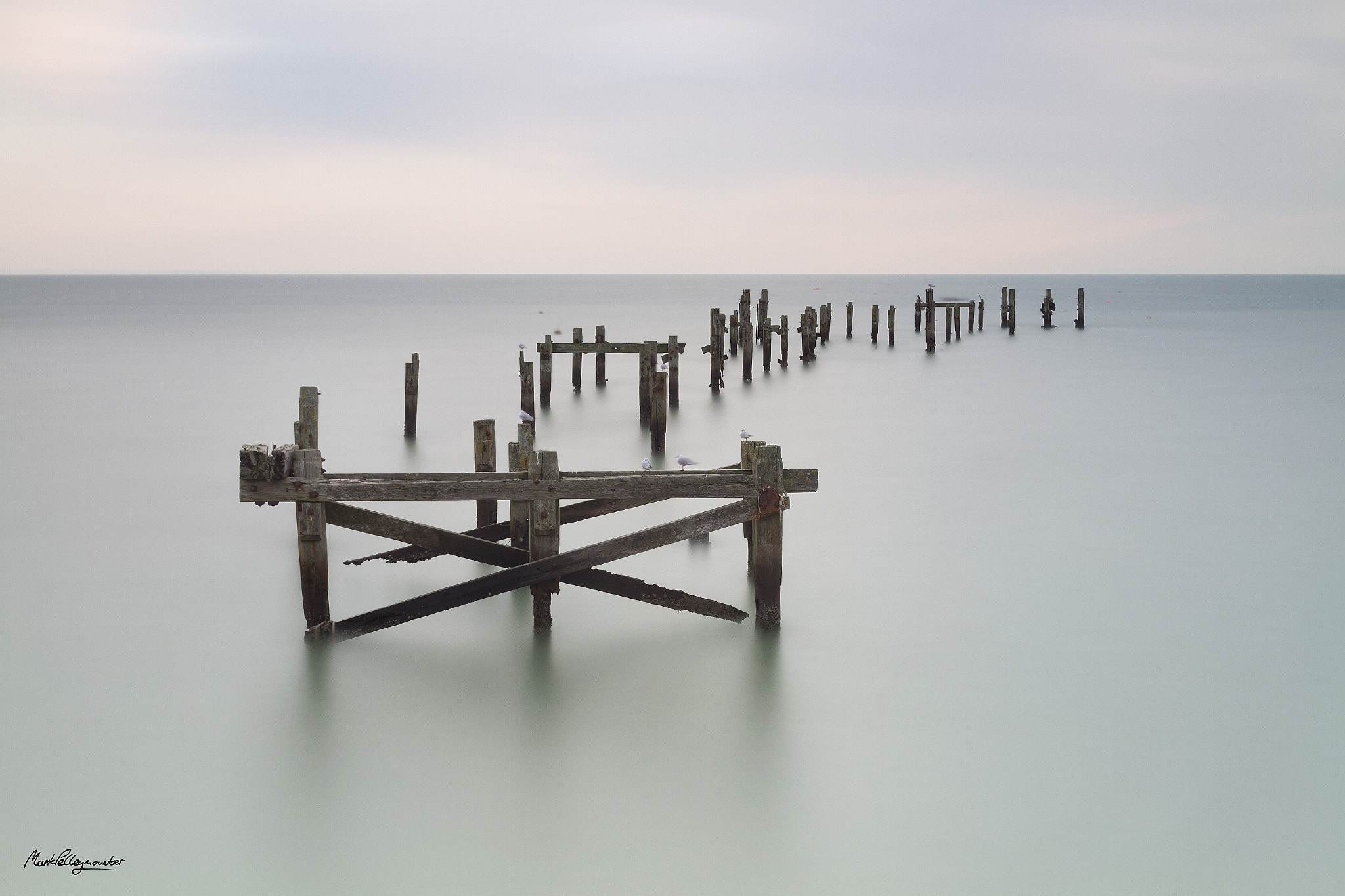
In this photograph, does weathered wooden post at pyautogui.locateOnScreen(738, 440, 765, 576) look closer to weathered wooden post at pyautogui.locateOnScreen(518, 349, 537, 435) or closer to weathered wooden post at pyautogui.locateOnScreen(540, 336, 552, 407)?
weathered wooden post at pyautogui.locateOnScreen(518, 349, 537, 435)

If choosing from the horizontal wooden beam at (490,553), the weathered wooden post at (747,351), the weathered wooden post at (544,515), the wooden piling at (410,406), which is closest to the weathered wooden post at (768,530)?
the horizontal wooden beam at (490,553)

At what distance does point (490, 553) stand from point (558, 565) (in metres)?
0.61

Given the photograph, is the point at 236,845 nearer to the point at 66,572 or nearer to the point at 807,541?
the point at 66,572

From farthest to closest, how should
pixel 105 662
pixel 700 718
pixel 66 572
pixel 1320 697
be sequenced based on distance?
pixel 66 572
pixel 105 662
pixel 1320 697
pixel 700 718

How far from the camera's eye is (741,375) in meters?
29.0

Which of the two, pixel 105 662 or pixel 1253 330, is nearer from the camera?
pixel 105 662

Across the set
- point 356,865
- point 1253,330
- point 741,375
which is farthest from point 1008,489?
point 1253,330

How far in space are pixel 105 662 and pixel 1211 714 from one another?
7.16 meters

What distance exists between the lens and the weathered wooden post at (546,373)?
20125 millimetres

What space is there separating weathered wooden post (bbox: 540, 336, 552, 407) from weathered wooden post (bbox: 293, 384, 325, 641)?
1257cm

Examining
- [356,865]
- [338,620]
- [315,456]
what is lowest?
[356,865]
